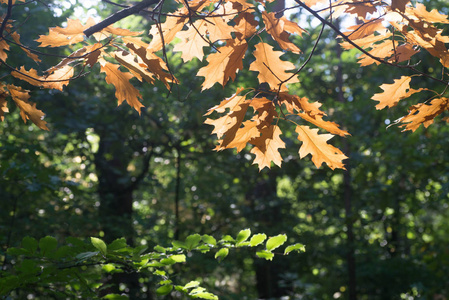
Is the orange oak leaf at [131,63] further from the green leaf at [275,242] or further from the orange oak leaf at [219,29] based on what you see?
the green leaf at [275,242]

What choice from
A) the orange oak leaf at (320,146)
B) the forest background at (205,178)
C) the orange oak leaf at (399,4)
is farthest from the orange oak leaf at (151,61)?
the forest background at (205,178)

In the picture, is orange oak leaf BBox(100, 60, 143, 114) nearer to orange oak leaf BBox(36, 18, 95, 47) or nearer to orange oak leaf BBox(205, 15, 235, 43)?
orange oak leaf BBox(36, 18, 95, 47)

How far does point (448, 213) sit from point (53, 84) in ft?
44.8

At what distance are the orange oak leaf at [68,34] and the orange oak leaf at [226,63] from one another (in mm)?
508

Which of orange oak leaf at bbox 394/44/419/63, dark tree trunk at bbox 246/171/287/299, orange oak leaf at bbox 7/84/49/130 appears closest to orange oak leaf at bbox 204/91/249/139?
orange oak leaf at bbox 394/44/419/63

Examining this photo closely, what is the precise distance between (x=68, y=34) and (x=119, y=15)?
0.84 ft

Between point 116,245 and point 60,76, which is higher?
point 60,76

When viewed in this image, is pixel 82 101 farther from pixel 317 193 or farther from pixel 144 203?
pixel 144 203

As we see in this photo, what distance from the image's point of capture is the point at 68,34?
1.65 metres

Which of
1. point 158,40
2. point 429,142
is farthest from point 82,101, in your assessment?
point 429,142

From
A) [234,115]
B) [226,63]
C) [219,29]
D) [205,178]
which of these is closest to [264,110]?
[234,115]

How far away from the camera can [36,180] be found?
3.55m

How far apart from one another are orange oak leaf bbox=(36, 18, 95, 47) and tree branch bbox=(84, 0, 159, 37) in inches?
3.0

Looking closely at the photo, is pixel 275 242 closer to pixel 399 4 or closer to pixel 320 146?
pixel 320 146
